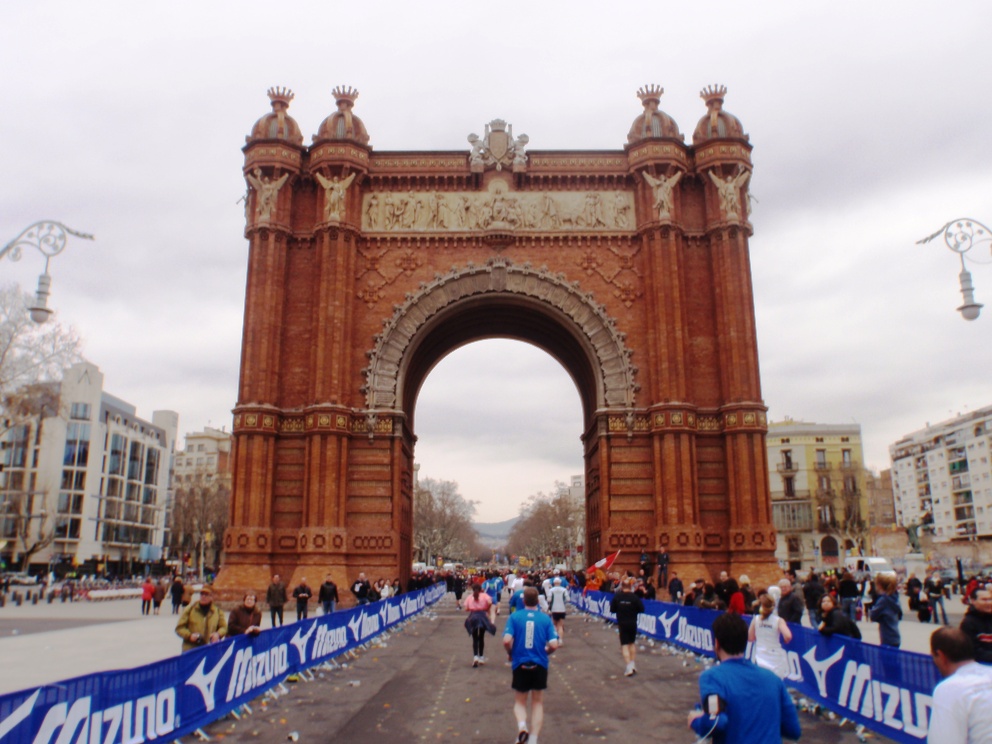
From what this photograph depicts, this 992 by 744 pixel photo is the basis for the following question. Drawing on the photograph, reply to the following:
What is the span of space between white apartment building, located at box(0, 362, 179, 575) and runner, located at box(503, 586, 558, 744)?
230 ft

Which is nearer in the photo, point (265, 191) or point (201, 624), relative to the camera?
point (201, 624)

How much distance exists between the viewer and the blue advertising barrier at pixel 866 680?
348 inches

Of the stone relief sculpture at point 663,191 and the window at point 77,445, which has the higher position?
the stone relief sculpture at point 663,191

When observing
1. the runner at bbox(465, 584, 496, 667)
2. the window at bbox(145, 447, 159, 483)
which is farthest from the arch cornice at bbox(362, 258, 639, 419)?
the window at bbox(145, 447, 159, 483)

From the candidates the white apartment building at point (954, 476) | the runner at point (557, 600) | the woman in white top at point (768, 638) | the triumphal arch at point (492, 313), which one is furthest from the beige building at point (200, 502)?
the white apartment building at point (954, 476)

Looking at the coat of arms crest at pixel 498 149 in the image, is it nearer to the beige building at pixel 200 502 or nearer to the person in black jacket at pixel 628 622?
the beige building at pixel 200 502

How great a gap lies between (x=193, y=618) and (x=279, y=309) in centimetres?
2396

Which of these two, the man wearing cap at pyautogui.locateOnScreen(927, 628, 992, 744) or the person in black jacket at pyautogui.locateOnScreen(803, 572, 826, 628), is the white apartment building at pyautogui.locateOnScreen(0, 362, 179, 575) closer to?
the person in black jacket at pyautogui.locateOnScreen(803, 572, 826, 628)

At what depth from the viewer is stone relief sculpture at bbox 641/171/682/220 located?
3447 centimetres

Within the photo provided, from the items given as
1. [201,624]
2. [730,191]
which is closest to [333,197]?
[730,191]

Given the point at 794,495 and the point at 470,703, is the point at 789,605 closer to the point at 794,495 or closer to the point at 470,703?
the point at 470,703

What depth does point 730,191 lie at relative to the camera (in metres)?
34.7

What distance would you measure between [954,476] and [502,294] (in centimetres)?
8879

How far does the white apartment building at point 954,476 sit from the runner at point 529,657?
→ 291 feet
